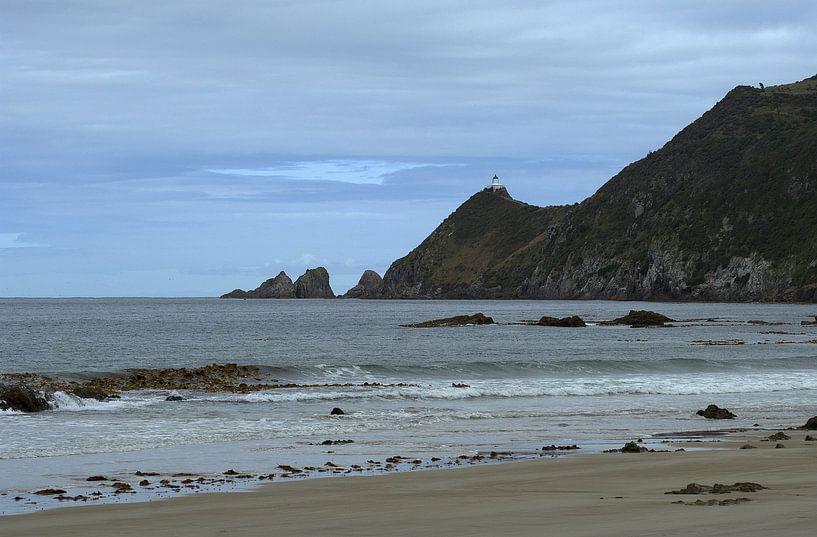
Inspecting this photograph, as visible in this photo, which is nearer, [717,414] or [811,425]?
[811,425]

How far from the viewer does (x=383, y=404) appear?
30.6m

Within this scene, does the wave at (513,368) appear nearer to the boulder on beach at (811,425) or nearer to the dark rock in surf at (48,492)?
the boulder on beach at (811,425)

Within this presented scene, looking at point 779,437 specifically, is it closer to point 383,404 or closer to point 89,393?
point 383,404

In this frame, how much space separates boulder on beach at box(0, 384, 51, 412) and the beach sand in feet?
47.7

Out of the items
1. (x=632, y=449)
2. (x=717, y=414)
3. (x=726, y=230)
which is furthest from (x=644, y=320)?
(x=726, y=230)

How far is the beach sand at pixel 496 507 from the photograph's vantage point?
1099 centimetres

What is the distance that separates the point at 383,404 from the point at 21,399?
1050cm

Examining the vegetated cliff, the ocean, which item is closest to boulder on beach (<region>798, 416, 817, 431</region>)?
the ocean

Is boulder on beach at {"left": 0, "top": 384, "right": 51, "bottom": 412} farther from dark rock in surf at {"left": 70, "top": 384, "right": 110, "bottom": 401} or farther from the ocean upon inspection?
dark rock in surf at {"left": 70, "top": 384, "right": 110, "bottom": 401}

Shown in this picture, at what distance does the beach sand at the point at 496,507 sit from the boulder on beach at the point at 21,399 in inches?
573

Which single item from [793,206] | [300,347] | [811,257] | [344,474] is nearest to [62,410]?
[344,474]

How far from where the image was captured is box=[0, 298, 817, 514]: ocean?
19328 millimetres

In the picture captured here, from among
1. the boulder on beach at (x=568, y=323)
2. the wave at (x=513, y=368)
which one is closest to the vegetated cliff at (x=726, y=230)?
the boulder on beach at (x=568, y=323)

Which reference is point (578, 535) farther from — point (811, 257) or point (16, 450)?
point (811, 257)
